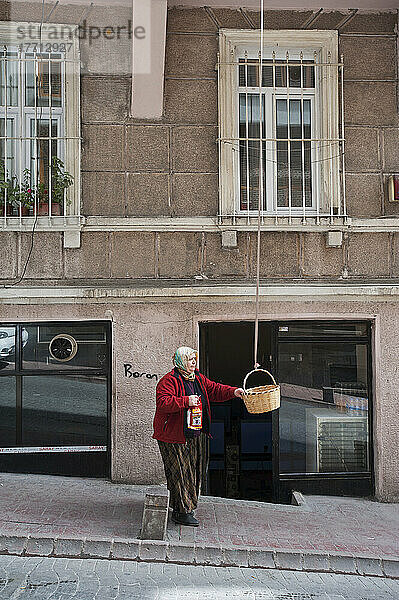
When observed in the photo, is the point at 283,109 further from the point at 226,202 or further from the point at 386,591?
the point at 386,591

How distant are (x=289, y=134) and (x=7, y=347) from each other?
A: 14.3 feet

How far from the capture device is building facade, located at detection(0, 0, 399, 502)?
902 centimetres

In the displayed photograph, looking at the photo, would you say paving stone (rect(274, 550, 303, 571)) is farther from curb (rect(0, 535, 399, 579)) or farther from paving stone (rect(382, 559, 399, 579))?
paving stone (rect(382, 559, 399, 579))

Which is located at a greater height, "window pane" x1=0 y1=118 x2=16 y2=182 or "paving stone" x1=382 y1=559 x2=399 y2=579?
"window pane" x1=0 y1=118 x2=16 y2=182

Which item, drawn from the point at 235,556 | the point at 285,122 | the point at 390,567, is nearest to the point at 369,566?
the point at 390,567

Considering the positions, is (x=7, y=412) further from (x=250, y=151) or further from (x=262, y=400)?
(x=250, y=151)

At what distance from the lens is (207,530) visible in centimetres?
733

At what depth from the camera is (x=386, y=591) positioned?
6344 mm

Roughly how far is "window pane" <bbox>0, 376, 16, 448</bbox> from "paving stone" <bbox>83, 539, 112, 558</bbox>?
280cm

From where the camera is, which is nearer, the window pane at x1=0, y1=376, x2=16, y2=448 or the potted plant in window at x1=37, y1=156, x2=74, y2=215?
the potted plant in window at x1=37, y1=156, x2=74, y2=215

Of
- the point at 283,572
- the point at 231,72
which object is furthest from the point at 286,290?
the point at 283,572

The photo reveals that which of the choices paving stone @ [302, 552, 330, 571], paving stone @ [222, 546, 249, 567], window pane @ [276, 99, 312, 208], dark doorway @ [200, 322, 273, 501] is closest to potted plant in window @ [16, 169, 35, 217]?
dark doorway @ [200, 322, 273, 501]

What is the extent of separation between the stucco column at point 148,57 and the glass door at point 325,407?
310 cm

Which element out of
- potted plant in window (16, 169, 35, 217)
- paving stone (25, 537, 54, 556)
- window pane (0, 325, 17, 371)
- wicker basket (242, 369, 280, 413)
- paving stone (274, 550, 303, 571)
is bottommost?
paving stone (274, 550, 303, 571)
